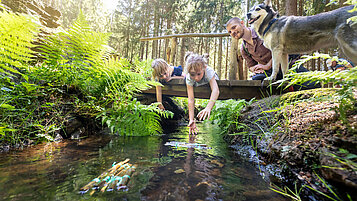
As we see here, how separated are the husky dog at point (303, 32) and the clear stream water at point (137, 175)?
2.61 metres

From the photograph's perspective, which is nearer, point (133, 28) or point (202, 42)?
point (133, 28)

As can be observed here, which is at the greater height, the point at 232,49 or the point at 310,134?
the point at 232,49

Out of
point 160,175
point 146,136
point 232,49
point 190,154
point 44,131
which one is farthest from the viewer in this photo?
point 232,49

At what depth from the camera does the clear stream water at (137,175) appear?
3.17 feet

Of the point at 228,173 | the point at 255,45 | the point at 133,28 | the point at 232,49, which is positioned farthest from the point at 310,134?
the point at 133,28

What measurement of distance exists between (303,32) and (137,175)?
3.59 metres

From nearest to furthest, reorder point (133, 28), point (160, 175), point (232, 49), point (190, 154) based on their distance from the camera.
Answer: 1. point (160, 175)
2. point (190, 154)
3. point (232, 49)
4. point (133, 28)

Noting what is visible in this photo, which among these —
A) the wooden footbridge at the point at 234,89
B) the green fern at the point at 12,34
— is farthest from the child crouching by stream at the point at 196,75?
the green fern at the point at 12,34

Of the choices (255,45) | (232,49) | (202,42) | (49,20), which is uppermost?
(202,42)

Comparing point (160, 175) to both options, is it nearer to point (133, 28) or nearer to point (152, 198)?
point (152, 198)

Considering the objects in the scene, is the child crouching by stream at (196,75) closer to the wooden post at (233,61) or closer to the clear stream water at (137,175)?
the clear stream water at (137,175)

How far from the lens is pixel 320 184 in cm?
97

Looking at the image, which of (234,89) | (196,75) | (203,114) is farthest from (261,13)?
(203,114)

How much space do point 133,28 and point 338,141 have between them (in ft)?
69.9
